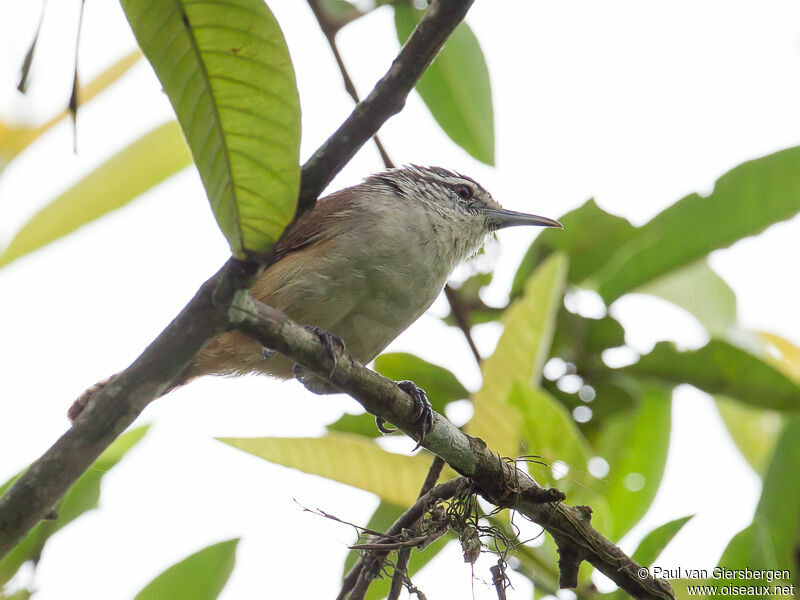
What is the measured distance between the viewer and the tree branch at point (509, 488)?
2.67 meters

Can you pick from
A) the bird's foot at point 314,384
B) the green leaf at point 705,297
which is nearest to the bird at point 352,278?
the bird's foot at point 314,384

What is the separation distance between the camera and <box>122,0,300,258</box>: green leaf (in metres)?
1.98

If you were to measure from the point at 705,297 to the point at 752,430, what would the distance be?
778mm

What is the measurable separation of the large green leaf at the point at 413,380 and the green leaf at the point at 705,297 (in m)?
1.45

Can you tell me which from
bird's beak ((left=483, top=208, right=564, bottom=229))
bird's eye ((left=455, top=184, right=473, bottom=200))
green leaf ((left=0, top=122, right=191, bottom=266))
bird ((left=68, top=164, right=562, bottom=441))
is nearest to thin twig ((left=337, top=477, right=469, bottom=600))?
bird ((left=68, top=164, right=562, bottom=441))

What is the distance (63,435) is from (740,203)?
10.6ft

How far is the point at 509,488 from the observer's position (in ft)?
9.24

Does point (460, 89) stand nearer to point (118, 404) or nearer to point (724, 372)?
point (724, 372)

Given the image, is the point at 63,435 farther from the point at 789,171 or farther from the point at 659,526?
the point at 789,171

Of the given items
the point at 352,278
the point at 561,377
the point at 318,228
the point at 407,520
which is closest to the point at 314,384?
the point at 352,278

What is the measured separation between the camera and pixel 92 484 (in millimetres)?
3254

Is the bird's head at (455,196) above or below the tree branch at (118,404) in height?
above

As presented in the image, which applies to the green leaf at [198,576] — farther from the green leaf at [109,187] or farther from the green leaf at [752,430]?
the green leaf at [752,430]

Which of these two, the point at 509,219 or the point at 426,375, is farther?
the point at 509,219
